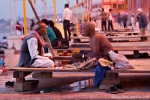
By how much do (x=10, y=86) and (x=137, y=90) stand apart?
302 centimetres

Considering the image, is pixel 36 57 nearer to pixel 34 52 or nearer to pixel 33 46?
pixel 34 52

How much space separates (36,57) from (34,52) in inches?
5.4

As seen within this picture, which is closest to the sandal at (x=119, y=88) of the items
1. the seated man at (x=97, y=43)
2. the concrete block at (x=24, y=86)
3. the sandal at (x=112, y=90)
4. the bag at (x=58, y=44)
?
the sandal at (x=112, y=90)

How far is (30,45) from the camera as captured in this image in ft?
27.0

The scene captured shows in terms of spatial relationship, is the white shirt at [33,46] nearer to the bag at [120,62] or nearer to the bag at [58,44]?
the bag at [120,62]

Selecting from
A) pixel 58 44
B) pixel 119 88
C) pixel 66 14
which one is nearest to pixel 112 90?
pixel 119 88

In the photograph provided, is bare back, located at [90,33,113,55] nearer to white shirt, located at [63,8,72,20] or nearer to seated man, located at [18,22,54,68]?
seated man, located at [18,22,54,68]

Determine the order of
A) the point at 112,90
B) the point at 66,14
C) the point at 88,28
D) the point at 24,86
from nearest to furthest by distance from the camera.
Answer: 1. the point at 112,90
2. the point at 24,86
3. the point at 88,28
4. the point at 66,14

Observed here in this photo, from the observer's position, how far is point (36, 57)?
8281mm

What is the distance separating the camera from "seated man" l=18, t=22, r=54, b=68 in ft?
26.9

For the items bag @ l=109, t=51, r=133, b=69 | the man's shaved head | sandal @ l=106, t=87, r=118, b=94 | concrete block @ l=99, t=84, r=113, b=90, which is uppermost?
the man's shaved head

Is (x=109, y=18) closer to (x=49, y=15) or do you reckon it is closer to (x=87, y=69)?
(x=49, y=15)

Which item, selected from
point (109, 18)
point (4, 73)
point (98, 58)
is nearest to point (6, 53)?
point (4, 73)

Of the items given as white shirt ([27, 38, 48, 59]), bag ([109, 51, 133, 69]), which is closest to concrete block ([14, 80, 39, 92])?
white shirt ([27, 38, 48, 59])
